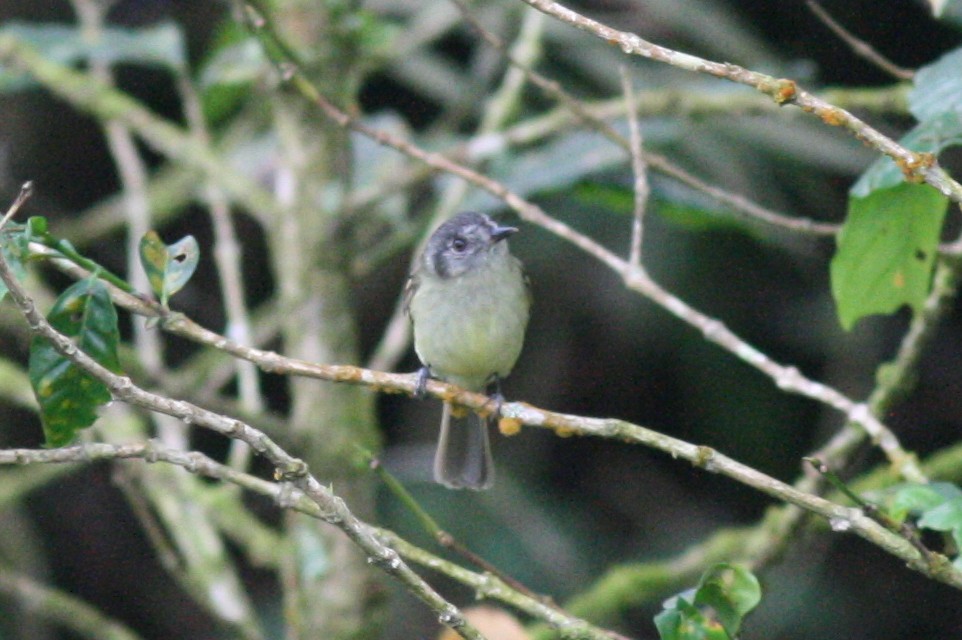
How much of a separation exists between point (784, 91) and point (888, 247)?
2.85ft

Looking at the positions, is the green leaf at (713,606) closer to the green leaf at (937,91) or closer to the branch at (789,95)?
the branch at (789,95)

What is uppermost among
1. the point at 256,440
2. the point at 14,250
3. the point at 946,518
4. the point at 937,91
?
the point at 937,91

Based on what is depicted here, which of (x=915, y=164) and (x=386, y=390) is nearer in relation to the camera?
(x=915, y=164)

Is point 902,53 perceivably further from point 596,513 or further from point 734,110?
point 596,513

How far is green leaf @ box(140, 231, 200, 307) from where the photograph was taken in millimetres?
2402

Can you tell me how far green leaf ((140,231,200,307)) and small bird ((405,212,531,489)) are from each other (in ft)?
4.76

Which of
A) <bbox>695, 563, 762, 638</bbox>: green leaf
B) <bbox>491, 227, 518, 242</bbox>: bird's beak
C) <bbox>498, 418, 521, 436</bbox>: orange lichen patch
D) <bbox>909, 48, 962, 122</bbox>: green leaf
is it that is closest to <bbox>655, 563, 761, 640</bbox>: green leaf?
<bbox>695, 563, 762, 638</bbox>: green leaf

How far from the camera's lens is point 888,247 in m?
2.83

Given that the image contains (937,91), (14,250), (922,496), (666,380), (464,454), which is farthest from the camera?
(666,380)

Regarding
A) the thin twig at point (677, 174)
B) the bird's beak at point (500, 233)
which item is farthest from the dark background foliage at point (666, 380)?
the thin twig at point (677, 174)

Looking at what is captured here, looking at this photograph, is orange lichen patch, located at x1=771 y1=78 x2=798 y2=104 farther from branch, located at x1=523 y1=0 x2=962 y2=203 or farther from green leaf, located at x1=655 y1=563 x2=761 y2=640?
green leaf, located at x1=655 y1=563 x2=761 y2=640

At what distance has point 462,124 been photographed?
6.65m

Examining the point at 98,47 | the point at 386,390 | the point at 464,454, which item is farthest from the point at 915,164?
the point at 98,47

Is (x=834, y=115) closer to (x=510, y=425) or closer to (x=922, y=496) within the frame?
(x=922, y=496)
